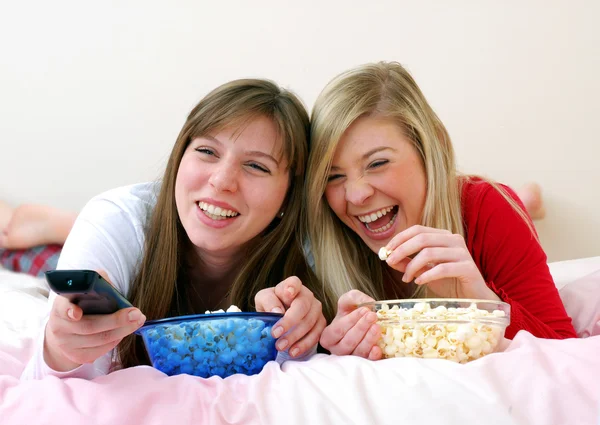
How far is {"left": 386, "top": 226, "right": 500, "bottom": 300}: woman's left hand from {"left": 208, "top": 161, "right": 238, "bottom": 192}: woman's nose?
38cm

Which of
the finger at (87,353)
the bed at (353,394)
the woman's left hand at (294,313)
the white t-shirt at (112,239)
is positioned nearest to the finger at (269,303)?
the woman's left hand at (294,313)

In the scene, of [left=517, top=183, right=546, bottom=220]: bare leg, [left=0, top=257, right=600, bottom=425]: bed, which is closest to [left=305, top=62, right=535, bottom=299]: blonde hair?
[left=0, top=257, right=600, bottom=425]: bed

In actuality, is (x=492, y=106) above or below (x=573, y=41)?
below

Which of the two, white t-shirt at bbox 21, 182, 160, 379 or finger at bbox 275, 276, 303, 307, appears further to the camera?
white t-shirt at bbox 21, 182, 160, 379

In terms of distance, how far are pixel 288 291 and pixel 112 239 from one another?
42 centimetres

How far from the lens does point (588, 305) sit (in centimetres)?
155

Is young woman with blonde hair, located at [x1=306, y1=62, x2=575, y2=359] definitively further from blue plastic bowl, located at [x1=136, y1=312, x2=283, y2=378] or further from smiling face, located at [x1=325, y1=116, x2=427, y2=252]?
blue plastic bowl, located at [x1=136, y1=312, x2=283, y2=378]

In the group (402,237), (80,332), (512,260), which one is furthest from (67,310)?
(512,260)

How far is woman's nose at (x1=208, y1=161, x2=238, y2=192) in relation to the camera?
1.41 metres

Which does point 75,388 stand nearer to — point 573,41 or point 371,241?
point 371,241

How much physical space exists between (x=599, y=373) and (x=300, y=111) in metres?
0.91

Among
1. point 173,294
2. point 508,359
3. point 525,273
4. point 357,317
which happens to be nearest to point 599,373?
point 508,359

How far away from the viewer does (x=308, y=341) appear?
1189mm

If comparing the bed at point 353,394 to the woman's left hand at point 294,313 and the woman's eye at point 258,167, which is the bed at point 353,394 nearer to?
the woman's left hand at point 294,313
